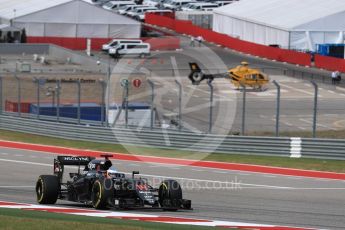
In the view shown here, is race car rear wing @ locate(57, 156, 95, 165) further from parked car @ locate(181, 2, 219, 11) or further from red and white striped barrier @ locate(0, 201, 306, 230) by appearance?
parked car @ locate(181, 2, 219, 11)

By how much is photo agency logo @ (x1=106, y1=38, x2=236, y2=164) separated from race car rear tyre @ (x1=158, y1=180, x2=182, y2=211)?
15.4m

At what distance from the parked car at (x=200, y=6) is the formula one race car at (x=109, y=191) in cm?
8562

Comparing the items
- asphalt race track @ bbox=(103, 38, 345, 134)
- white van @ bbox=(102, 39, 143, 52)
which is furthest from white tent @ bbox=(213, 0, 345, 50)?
white van @ bbox=(102, 39, 143, 52)

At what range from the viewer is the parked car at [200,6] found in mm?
108250

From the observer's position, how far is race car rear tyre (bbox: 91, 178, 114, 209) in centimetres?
2128

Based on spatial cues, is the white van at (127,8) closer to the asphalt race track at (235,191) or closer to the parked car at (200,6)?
the parked car at (200,6)

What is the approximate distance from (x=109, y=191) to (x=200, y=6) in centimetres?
8899

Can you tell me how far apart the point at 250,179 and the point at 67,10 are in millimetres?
55860

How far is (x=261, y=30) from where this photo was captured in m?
85.3

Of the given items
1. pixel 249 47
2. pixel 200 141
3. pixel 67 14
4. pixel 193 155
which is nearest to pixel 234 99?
pixel 200 141

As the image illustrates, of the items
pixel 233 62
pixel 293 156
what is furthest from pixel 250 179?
pixel 233 62

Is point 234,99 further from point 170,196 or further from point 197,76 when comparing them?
point 170,196

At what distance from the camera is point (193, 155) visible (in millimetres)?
38438

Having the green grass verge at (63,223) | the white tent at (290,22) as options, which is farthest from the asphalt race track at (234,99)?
the green grass verge at (63,223)
